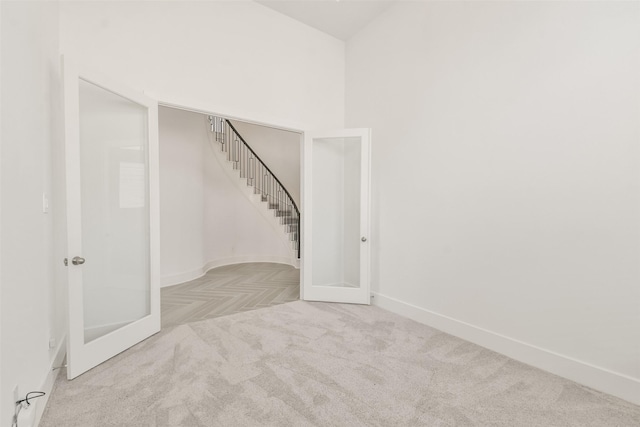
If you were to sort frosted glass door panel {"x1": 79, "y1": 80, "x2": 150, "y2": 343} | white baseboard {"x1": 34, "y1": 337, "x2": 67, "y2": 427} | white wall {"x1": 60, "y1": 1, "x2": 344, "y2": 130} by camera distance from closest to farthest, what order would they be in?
white baseboard {"x1": 34, "y1": 337, "x2": 67, "y2": 427}
frosted glass door panel {"x1": 79, "y1": 80, "x2": 150, "y2": 343}
white wall {"x1": 60, "y1": 1, "x2": 344, "y2": 130}

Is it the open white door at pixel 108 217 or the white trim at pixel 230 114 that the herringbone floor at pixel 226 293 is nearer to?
the open white door at pixel 108 217

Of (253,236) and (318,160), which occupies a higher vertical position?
(318,160)

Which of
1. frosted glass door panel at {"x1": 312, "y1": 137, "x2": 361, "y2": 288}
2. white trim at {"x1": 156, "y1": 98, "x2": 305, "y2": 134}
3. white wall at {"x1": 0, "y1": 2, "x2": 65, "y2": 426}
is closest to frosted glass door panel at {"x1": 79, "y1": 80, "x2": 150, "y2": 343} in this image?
white wall at {"x1": 0, "y1": 2, "x2": 65, "y2": 426}

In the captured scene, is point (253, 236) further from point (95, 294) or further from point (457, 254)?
point (457, 254)

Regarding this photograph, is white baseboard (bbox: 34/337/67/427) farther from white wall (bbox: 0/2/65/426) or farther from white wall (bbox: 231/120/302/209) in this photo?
white wall (bbox: 231/120/302/209)

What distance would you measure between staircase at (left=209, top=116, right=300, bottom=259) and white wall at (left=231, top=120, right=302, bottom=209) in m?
0.27

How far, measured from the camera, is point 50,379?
2090 mm

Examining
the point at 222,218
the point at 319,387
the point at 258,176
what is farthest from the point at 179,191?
the point at 319,387

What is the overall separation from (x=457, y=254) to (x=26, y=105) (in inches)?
140

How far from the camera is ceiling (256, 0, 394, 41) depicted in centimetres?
369

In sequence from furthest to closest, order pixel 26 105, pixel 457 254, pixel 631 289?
pixel 457 254
pixel 631 289
pixel 26 105

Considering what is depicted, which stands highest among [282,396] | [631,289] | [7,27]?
[7,27]

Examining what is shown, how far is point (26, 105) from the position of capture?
1768 millimetres

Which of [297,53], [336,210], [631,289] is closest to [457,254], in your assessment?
[631,289]
